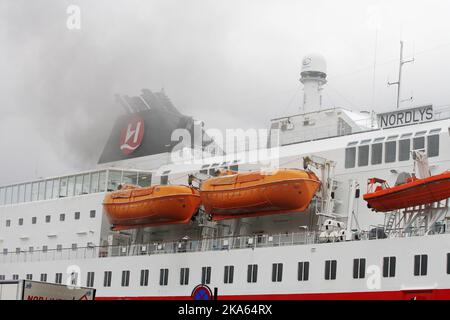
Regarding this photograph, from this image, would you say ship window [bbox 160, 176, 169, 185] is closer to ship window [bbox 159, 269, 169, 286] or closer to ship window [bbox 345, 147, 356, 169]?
ship window [bbox 159, 269, 169, 286]

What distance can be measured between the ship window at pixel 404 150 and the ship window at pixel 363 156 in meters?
1.74

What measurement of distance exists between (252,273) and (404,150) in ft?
27.9

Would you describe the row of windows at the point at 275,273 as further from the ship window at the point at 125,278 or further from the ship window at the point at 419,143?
the ship window at the point at 419,143

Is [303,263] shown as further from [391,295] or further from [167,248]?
[167,248]

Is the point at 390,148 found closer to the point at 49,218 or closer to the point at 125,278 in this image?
the point at 125,278

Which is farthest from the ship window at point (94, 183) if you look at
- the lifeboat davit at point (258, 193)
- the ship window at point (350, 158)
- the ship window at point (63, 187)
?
the ship window at point (350, 158)

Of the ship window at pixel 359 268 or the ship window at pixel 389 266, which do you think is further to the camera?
the ship window at pixel 359 268

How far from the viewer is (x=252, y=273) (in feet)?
118

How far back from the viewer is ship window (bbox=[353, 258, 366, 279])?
3209 cm

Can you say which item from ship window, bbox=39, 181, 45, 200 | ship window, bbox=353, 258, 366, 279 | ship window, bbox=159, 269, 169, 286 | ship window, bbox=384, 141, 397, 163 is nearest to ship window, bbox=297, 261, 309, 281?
ship window, bbox=353, 258, 366, 279

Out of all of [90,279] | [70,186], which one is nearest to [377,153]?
[90,279]

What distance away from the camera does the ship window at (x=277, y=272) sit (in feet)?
115

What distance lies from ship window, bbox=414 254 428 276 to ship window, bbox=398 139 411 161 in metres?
6.03
